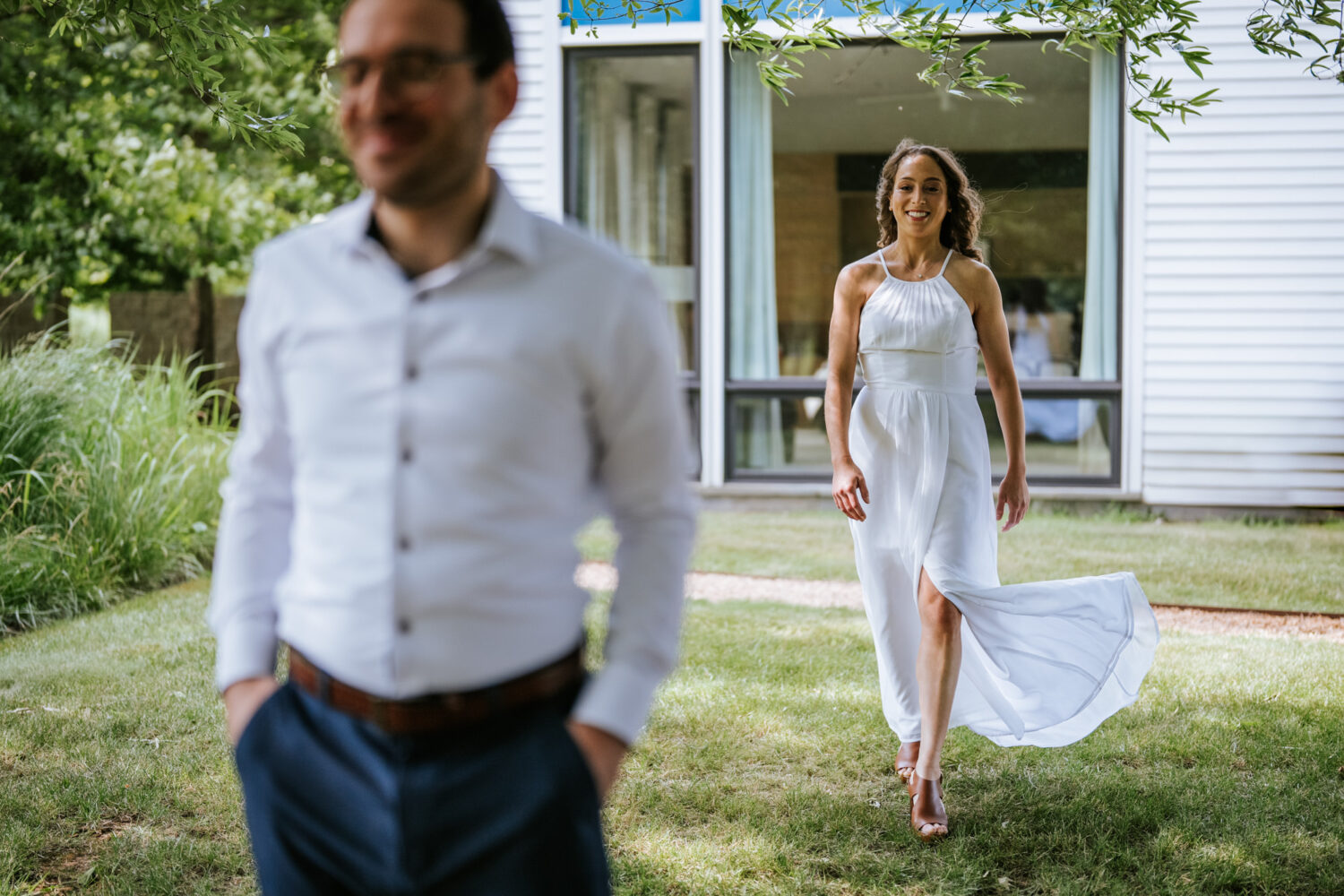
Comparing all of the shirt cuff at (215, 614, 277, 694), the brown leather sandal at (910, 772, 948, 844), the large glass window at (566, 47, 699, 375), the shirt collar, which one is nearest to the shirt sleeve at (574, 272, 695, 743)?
the shirt collar

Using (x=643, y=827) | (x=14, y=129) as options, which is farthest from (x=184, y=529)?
(x=14, y=129)

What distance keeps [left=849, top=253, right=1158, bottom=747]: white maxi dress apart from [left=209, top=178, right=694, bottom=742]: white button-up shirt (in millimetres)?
2663

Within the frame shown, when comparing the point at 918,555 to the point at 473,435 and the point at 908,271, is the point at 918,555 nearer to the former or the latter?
the point at 908,271

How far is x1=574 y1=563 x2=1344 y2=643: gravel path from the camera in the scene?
704cm

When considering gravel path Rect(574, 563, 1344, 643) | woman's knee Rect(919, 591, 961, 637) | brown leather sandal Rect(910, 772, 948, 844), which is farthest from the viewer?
gravel path Rect(574, 563, 1344, 643)

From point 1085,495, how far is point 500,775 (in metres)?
10.2

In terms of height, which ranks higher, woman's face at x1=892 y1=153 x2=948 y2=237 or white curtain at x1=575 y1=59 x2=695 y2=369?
white curtain at x1=575 y1=59 x2=695 y2=369

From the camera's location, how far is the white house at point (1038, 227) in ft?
34.7

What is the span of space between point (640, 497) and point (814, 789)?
117 inches

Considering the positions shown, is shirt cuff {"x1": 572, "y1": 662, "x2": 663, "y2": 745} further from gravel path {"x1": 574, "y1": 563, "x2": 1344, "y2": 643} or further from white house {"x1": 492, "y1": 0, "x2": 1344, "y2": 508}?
white house {"x1": 492, "y1": 0, "x2": 1344, "y2": 508}

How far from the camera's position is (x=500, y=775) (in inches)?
63.1

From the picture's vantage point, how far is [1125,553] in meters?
9.12

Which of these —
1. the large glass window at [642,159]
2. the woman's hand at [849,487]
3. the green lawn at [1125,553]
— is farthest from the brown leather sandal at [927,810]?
the large glass window at [642,159]

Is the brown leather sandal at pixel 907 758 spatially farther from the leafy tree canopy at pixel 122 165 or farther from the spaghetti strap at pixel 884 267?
the leafy tree canopy at pixel 122 165
